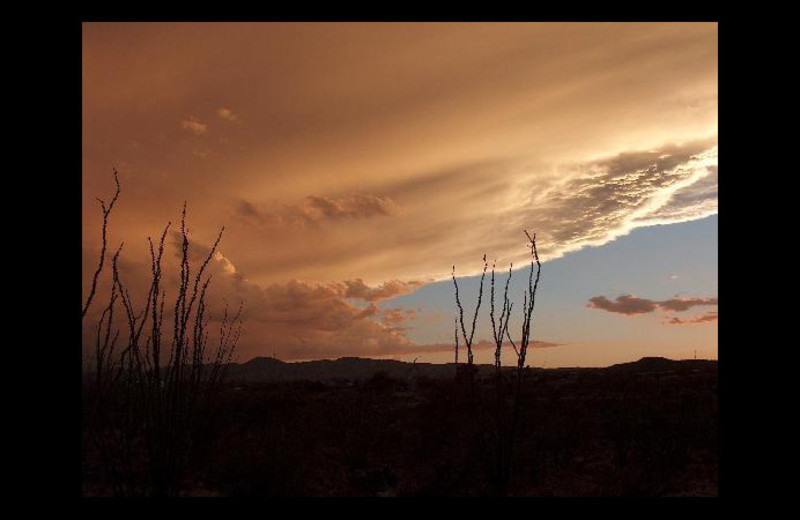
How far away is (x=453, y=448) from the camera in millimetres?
7844

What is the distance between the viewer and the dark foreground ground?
632 cm

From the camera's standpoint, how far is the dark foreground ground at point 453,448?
6.32 metres
